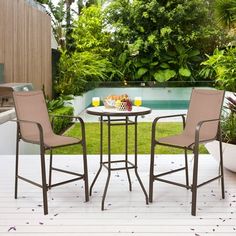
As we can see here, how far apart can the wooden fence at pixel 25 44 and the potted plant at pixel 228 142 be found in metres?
4.02

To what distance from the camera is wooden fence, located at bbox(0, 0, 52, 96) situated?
6.84m

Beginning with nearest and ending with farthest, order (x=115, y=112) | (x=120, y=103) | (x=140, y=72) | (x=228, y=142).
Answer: (x=115, y=112), (x=120, y=103), (x=228, y=142), (x=140, y=72)

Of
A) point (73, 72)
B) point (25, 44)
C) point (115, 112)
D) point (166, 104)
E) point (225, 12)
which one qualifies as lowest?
point (166, 104)

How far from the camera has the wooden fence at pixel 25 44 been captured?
269 inches

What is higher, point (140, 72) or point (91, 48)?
point (91, 48)

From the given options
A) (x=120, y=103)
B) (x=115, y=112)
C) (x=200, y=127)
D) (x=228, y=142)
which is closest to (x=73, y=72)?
(x=228, y=142)

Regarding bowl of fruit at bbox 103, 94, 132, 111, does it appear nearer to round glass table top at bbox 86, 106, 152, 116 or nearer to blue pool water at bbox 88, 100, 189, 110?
round glass table top at bbox 86, 106, 152, 116

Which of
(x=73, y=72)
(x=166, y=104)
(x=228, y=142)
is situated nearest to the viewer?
(x=228, y=142)

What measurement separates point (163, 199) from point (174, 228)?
63 cm

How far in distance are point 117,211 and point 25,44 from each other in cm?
556

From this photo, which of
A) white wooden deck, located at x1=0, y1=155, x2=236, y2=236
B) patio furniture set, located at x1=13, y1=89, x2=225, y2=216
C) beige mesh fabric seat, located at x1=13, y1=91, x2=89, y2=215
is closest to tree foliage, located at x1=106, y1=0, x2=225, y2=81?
white wooden deck, located at x1=0, y1=155, x2=236, y2=236

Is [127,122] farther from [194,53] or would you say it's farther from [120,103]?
[194,53]

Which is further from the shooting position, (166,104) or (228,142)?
(166,104)

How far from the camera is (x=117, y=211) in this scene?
3080mm
